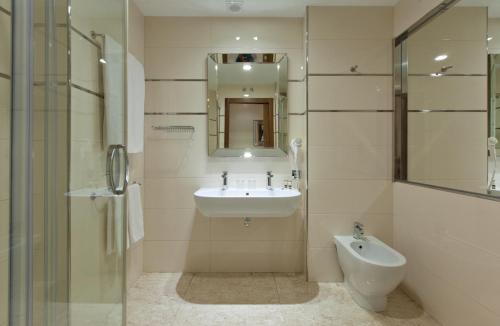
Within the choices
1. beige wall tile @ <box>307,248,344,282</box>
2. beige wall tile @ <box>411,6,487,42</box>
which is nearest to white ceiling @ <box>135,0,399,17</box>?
beige wall tile @ <box>411,6,487,42</box>

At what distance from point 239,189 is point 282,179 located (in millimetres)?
393

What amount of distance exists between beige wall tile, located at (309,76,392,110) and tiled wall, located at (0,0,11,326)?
192cm

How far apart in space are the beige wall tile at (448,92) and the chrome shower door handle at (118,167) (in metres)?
1.99

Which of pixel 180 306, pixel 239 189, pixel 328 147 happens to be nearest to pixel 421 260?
pixel 328 147

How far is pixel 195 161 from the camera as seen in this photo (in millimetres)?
2492

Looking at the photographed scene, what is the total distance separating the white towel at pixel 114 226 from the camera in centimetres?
135

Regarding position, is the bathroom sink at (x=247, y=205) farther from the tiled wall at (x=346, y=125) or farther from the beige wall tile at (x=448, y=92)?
the beige wall tile at (x=448, y=92)

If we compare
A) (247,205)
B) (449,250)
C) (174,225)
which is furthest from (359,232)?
(174,225)

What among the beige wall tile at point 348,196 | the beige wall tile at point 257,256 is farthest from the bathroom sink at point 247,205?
the beige wall tile at point 257,256

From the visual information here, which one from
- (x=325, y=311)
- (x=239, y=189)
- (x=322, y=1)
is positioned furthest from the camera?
(x=239, y=189)

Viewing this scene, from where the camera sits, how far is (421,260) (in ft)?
6.55

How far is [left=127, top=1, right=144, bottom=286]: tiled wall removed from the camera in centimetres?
221

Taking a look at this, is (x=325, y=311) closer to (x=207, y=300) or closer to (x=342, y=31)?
(x=207, y=300)

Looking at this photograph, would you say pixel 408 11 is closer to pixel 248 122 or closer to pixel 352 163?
pixel 352 163
